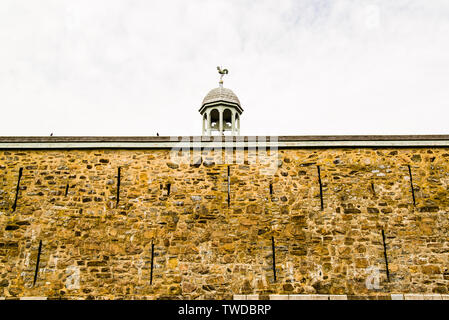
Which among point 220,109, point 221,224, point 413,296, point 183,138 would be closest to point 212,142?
point 183,138

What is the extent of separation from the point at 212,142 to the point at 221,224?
211 centimetres

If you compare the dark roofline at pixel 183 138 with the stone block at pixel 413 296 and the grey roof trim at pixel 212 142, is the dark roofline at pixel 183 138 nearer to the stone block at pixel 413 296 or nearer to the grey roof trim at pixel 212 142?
the grey roof trim at pixel 212 142

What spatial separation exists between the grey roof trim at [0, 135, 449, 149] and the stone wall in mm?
171

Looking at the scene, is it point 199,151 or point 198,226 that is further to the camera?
point 199,151

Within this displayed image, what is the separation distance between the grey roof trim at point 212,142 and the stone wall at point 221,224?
17 centimetres

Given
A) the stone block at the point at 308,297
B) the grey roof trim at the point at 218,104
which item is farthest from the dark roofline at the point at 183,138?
the grey roof trim at the point at 218,104

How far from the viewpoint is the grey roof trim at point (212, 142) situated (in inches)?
325

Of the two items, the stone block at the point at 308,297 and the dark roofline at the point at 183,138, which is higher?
the dark roofline at the point at 183,138

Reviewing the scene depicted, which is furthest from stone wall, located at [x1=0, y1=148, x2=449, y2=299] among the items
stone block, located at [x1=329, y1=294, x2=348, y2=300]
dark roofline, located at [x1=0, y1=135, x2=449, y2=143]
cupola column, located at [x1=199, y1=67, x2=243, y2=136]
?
cupola column, located at [x1=199, y1=67, x2=243, y2=136]
